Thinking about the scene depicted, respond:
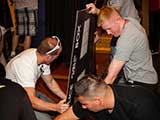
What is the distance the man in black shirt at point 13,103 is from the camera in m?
1.80

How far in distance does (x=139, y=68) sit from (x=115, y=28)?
39cm

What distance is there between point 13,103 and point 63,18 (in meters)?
3.51

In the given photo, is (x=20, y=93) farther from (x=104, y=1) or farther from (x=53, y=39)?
(x=104, y=1)

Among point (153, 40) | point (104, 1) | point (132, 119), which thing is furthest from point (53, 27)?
point (132, 119)

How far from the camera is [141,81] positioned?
10.3 feet

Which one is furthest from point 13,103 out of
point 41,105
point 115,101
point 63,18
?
point 63,18

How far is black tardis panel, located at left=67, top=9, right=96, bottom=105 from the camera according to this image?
2713 millimetres

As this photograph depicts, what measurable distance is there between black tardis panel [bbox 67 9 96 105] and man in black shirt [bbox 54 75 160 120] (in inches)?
17.7

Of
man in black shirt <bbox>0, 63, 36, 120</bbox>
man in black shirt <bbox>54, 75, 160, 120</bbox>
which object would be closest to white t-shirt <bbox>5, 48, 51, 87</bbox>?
man in black shirt <bbox>54, 75, 160, 120</bbox>

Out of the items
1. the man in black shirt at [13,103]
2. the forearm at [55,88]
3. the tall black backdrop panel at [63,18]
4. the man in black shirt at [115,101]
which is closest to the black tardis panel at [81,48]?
the forearm at [55,88]

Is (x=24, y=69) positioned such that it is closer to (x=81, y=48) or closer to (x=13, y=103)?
(x=81, y=48)

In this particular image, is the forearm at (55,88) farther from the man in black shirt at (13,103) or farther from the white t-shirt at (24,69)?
the man in black shirt at (13,103)

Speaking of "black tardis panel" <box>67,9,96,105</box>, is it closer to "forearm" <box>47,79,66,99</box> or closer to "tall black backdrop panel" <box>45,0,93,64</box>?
"forearm" <box>47,79,66,99</box>

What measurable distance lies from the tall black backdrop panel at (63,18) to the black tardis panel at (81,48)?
1.78m
